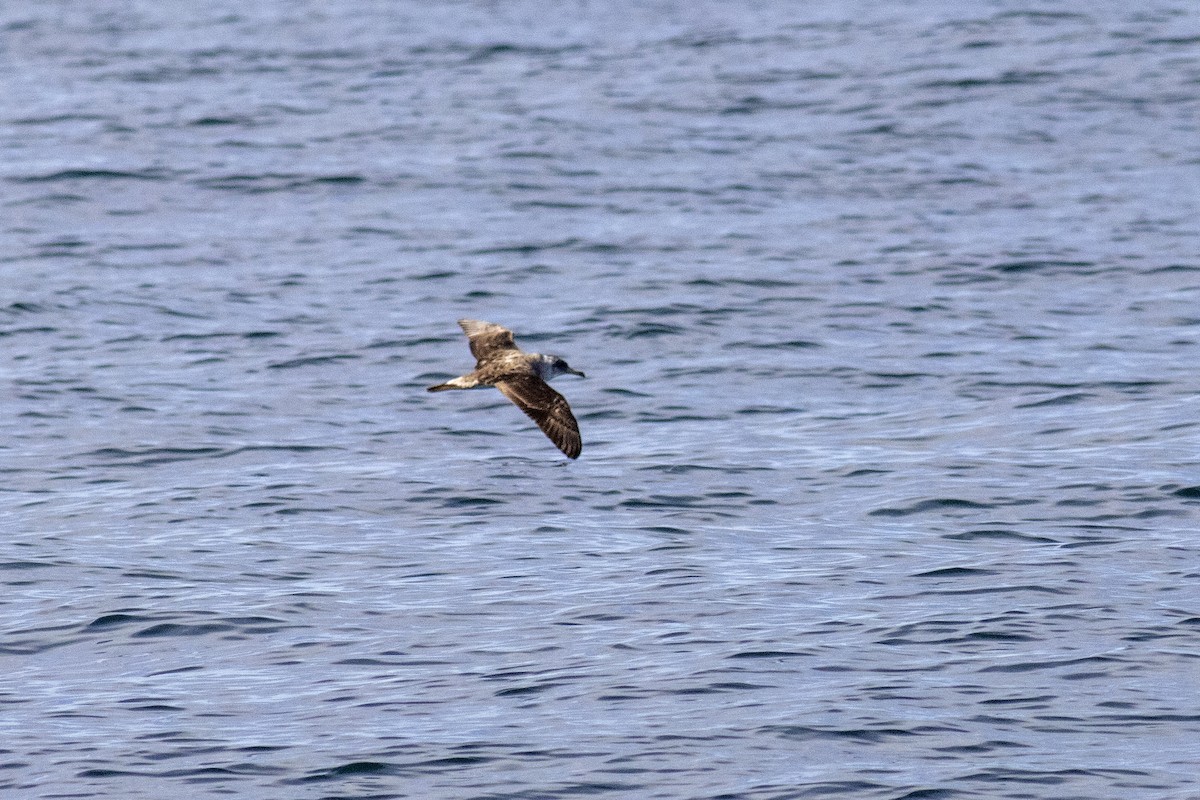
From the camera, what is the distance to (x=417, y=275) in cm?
2212

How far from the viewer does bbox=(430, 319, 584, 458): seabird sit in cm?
1341

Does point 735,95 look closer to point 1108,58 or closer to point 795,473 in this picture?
point 1108,58

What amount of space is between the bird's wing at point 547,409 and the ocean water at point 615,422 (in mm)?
882

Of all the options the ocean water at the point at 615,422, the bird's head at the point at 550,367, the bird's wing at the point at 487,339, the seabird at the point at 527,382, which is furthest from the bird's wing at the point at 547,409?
the bird's wing at the point at 487,339

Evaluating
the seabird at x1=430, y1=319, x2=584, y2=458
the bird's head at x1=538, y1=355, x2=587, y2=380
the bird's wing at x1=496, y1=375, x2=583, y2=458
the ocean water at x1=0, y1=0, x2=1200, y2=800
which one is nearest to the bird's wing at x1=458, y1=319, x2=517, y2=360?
the seabird at x1=430, y1=319, x2=584, y2=458

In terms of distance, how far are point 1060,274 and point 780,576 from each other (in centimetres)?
948

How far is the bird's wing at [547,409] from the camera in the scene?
43.8ft

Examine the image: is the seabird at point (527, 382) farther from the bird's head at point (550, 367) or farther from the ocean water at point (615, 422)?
the ocean water at point (615, 422)

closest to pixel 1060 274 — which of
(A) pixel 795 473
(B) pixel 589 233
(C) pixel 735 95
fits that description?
(B) pixel 589 233

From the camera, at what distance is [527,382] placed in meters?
→ 14.1

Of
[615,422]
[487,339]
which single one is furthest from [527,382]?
[615,422]

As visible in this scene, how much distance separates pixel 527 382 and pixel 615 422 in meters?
3.28

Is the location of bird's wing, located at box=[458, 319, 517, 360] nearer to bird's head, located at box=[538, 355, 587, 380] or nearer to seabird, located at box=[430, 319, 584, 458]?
seabird, located at box=[430, 319, 584, 458]

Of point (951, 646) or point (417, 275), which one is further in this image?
point (417, 275)
